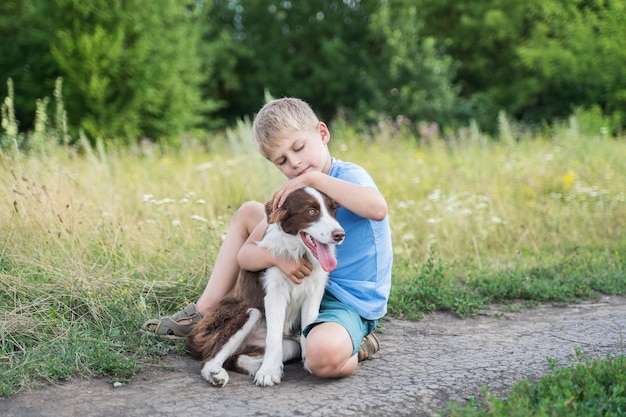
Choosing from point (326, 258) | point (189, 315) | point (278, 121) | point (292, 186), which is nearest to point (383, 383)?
point (326, 258)

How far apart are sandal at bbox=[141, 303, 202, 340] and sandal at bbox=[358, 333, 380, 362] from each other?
1.12 meters

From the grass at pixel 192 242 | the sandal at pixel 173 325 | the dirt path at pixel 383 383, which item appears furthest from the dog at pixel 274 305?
the grass at pixel 192 242

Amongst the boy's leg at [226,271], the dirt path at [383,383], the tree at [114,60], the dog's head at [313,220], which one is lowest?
the dirt path at [383,383]

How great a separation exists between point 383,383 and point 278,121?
1629mm

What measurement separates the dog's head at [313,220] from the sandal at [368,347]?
0.76m

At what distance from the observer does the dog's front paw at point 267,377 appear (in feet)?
12.1

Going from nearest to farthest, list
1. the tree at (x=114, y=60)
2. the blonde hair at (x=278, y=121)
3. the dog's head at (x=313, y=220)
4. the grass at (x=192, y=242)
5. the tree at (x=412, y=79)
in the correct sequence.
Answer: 1. the dog's head at (x=313, y=220)
2. the blonde hair at (x=278, y=121)
3. the grass at (x=192, y=242)
4. the tree at (x=114, y=60)
5. the tree at (x=412, y=79)

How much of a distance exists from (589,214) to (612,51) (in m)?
13.7

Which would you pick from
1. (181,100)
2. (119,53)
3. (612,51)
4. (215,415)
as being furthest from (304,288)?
(612,51)

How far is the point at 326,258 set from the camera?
3.63m

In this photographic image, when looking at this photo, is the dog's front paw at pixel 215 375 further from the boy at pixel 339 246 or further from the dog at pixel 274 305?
the boy at pixel 339 246

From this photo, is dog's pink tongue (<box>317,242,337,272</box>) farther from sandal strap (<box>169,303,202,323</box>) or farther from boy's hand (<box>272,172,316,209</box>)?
sandal strap (<box>169,303,202,323</box>)

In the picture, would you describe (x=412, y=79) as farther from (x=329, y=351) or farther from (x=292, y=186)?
(x=329, y=351)

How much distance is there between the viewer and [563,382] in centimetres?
319
